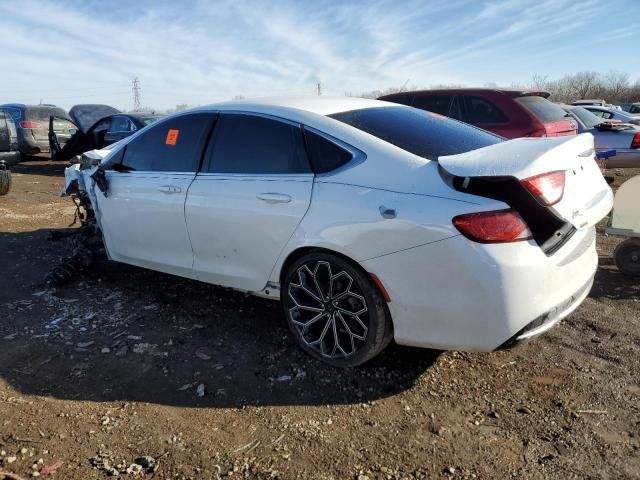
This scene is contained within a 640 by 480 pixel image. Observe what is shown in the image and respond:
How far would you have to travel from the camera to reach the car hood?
1388 centimetres

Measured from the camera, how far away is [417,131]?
339 cm

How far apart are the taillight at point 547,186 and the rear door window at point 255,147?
51.5 inches

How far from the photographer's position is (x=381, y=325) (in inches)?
119

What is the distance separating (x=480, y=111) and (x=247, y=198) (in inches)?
205

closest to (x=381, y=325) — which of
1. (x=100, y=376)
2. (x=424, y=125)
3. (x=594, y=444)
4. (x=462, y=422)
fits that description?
(x=462, y=422)

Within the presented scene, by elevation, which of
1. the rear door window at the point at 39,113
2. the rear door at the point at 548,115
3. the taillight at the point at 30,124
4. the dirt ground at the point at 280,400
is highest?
the rear door window at the point at 39,113

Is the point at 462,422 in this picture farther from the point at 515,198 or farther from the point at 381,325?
the point at 515,198

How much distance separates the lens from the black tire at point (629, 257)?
469 centimetres

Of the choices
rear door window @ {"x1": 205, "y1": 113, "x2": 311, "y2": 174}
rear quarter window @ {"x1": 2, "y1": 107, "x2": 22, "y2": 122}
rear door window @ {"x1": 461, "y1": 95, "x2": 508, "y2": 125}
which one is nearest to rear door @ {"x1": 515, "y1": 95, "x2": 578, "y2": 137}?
rear door window @ {"x1": 461, "y1": 95, "x2": 508, "y2": 125}

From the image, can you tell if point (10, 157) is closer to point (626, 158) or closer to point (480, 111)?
point (480, 111)

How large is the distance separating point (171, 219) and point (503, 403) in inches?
103

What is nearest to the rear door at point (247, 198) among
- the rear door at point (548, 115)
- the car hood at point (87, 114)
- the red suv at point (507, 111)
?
Answer: the red suv at point (507, 111)

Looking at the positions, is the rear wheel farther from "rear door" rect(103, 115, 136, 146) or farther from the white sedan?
the white sedan

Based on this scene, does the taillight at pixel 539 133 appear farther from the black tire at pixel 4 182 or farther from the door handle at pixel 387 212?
the black tire at pixel 4 182
